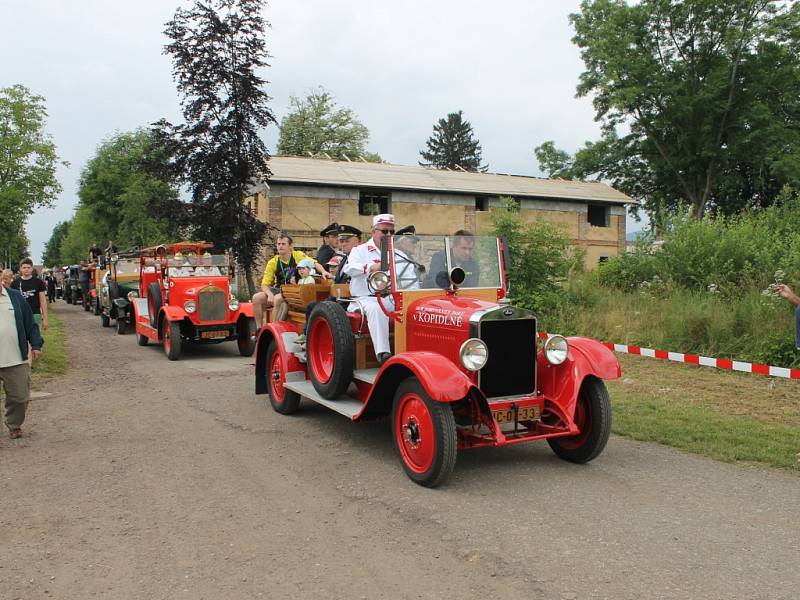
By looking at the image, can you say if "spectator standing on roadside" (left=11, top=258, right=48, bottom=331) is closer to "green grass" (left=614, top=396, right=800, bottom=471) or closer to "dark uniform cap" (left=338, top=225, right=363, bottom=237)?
"dark uniform cap" (left=338, top=225, right=363, bottom=237)

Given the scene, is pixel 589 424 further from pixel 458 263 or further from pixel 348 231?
pixel 348 231

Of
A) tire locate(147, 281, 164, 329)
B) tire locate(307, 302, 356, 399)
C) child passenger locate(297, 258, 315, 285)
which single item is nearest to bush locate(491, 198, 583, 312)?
child passenger locate(297, 258, 315, 285)

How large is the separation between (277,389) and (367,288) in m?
1.94

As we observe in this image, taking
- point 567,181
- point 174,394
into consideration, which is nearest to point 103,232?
point 567,181

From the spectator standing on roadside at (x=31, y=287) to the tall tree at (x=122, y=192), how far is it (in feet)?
71.9

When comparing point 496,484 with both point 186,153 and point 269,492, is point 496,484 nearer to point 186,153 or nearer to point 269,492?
point 269,492

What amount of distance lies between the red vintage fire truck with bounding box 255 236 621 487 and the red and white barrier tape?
299cm

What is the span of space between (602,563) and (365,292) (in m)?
3.43

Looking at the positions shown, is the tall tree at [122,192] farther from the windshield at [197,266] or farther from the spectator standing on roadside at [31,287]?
the spectator standing on roadside at [31,287]

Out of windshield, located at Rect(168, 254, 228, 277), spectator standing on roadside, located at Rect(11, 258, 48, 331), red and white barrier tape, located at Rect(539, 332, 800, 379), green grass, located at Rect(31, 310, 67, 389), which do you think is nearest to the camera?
red and white barrier tape, located at Rect(539, 332, 800, 379)

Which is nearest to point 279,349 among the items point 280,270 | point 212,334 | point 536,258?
point 280,270

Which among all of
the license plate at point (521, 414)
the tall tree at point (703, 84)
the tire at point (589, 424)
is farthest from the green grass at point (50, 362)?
the tall tree at point (703, 84)

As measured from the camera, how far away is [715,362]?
9.34 meters

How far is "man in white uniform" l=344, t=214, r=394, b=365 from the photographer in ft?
18.9
